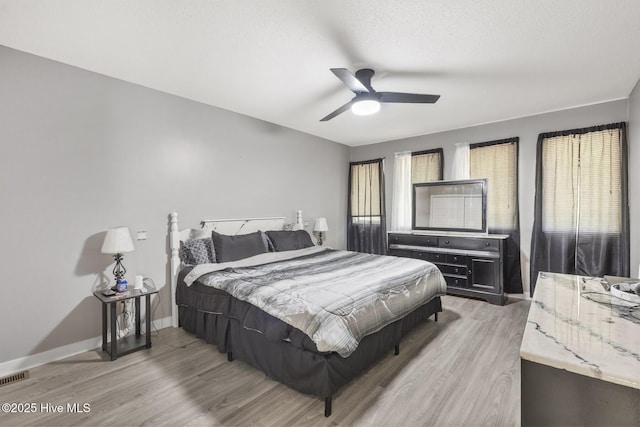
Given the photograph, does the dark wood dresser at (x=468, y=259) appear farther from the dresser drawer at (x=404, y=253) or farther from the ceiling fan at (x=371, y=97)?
the ceiling fan at (x=371, y=97)

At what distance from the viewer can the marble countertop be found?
78 cm

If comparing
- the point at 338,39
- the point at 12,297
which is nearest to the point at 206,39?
the point at 338,39

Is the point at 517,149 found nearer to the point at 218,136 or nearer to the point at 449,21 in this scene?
the point at 449,21

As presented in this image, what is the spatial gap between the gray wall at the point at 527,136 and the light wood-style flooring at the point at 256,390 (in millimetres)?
1918

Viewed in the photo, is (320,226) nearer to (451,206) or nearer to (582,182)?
(451,206)

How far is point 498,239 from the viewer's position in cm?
391

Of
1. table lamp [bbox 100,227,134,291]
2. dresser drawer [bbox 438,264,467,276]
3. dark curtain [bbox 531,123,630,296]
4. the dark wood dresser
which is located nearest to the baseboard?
table lamp [bbox 100,227,134,291]

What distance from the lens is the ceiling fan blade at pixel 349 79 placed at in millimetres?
2203

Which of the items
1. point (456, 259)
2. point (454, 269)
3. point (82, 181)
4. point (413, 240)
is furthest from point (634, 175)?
point (82, 181)

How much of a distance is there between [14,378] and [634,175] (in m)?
6.00

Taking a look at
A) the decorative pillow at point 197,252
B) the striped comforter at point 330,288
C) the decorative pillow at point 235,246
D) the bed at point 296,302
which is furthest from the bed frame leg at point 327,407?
the decorative pillow at point 197,252

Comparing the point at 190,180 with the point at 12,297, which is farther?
the point at 190,180

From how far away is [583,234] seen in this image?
3.63 metres

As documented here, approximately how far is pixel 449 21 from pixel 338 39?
79 cm
